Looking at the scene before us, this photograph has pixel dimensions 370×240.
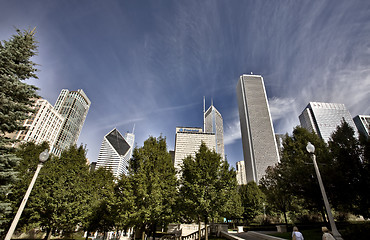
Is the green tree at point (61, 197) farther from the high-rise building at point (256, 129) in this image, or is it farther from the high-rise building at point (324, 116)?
the high-rise building at point (324, 116)

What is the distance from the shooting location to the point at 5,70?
11891mm

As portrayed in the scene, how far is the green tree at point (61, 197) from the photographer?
52.7 ft

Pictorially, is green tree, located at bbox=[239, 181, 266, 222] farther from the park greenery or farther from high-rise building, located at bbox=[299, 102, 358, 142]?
high-rise building, located at bbox=[299, 102, 358, 142]

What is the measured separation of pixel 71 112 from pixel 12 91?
176 meters

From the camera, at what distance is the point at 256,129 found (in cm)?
17275

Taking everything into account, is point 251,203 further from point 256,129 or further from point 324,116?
point 324,116

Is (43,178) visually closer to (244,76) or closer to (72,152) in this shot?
(72,152)

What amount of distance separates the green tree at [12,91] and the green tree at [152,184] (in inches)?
317

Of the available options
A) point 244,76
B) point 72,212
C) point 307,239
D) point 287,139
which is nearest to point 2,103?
point 72,212

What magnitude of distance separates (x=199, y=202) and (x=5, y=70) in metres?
18.8

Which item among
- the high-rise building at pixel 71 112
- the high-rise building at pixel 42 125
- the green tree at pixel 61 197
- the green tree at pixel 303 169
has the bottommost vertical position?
the green tree at pixel 61 197

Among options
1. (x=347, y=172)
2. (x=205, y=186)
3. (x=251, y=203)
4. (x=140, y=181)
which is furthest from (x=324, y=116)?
(x=140, y=181)

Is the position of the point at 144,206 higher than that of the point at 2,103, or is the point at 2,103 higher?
the point at 2,103

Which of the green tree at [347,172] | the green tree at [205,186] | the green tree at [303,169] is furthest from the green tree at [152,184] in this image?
the green tree at [347,172]
